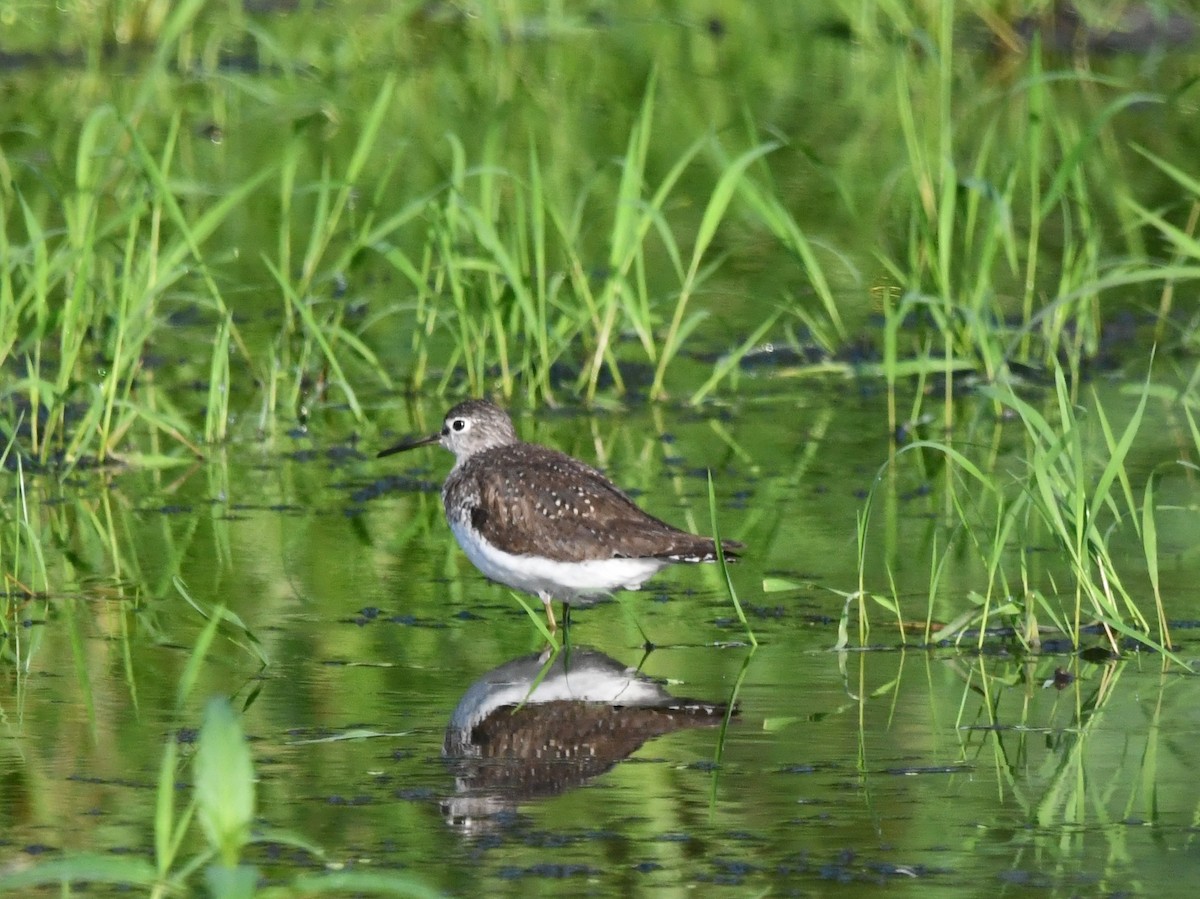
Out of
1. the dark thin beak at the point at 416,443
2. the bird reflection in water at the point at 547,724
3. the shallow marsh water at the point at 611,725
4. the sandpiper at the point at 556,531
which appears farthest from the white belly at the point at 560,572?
the dark thin beak at the point at 416,443

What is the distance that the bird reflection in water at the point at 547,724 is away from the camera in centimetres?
507

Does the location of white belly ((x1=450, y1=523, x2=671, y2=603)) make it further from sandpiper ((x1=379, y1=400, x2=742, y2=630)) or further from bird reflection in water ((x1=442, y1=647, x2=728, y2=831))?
bird reflection in water ((x1=442, y1=647, x2=728, y2=831))

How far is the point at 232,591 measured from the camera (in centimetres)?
691

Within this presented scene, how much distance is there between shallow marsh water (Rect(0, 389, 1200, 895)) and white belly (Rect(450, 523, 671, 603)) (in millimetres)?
132

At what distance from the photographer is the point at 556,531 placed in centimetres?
659

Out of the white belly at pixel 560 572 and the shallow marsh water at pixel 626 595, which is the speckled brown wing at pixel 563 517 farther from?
the shallow marsh water at pixel 626 595

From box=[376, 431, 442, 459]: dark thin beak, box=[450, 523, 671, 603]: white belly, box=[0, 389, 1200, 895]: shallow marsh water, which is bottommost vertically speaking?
box=[0, 389, 1200, 895]: shallow marsh water

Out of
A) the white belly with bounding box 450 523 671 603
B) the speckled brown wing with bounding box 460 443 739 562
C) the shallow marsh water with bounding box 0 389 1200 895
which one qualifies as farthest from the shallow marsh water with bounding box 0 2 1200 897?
the speckled brown wing with bounding box 460 443 739 562

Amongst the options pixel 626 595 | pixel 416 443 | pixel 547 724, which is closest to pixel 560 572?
pixel 626 595

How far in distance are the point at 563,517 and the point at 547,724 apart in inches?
46.5

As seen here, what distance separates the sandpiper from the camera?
255 inches

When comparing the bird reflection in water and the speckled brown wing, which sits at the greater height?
the speckled brown wing

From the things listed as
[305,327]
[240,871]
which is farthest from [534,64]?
[240,871]

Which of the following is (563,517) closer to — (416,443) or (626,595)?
(626,595)
